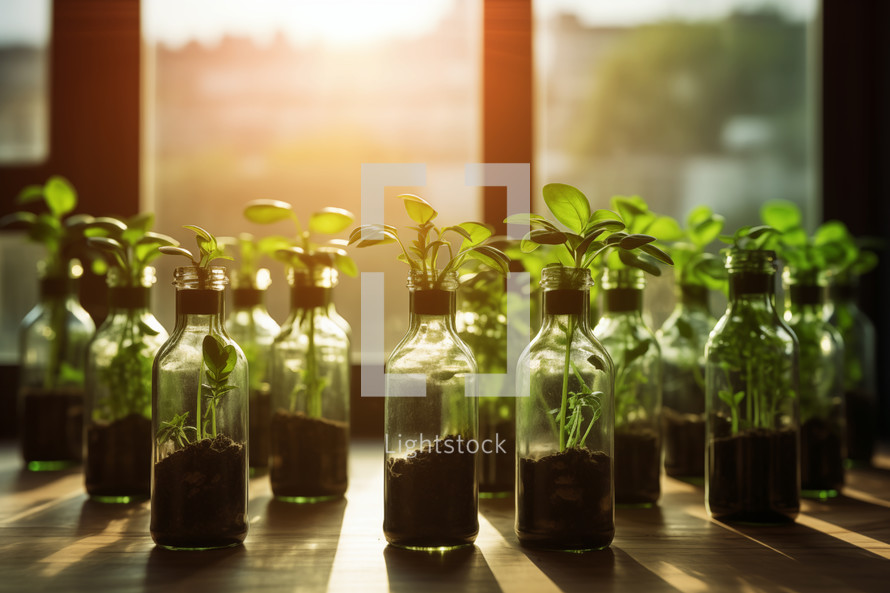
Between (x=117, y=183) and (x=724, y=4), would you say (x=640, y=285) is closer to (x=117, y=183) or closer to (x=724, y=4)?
(x=724, y=4)

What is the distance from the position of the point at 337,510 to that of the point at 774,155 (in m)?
1.50

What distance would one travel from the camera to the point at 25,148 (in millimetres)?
1955

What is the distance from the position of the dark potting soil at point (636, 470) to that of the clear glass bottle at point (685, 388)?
23 centimetres

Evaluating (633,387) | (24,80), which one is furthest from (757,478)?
(24,80)

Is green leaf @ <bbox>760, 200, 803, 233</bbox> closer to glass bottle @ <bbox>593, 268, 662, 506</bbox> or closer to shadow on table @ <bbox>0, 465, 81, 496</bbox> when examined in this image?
glass bottle @ <bbox>593, 268, 662, 506</bbox>

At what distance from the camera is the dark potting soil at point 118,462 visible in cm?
115

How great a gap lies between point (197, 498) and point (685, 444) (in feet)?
2.82

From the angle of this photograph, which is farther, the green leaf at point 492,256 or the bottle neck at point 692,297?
the bottle neck at point 692,297

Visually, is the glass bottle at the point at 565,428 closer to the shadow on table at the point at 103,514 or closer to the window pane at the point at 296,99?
the shadow on table at the point at 103,514

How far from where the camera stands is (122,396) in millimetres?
1183

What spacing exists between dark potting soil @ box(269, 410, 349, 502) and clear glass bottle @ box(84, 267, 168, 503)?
197 mm

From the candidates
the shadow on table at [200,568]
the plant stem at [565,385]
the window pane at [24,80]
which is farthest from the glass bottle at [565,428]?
the window pane at [24,80]

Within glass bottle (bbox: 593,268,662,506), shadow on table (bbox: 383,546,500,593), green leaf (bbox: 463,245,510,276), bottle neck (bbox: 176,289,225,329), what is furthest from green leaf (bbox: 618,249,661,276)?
bottle neck (bbox: 176,289,225,329)

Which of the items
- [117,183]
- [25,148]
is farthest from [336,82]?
[25,148]
